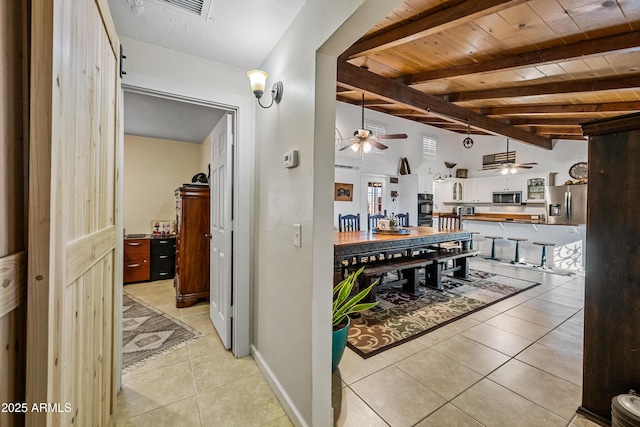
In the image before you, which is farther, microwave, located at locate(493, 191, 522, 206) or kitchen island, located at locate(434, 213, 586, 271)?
microwave, located at locate(493, 191, 522, 206)

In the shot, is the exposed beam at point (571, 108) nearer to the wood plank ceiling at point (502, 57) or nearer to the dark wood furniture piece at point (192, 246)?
the wood plank ceiling at point (502, 57)

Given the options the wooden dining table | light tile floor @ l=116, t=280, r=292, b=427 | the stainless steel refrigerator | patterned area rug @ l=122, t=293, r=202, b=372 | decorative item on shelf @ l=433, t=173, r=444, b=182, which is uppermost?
decorative item on shelf @ l=433, t=173, r=444, b=182

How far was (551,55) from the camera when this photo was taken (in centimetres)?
258

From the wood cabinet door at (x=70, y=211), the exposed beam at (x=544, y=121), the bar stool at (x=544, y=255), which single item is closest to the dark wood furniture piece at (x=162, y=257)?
the wood cabinet door at (x=70, y=211)

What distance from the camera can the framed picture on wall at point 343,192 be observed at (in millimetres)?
5849

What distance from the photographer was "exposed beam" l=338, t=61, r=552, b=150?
11.2 ft

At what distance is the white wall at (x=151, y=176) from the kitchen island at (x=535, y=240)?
697cm

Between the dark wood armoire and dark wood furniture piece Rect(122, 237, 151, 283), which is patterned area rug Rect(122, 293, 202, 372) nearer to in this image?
dark wood furniture piece Rect(122, 237, 151, 283)

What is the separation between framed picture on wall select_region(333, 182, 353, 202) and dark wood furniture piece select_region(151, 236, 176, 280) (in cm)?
329

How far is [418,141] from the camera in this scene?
7543mm

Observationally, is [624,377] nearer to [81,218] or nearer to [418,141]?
[81,218]

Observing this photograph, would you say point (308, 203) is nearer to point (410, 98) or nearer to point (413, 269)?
point (413, 269)

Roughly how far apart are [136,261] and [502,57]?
18.6ft

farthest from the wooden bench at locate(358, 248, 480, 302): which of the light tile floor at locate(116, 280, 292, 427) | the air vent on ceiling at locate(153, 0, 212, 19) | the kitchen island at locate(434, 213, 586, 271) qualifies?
the air vent on ceiling at locate(153, 0, 212, 19)
